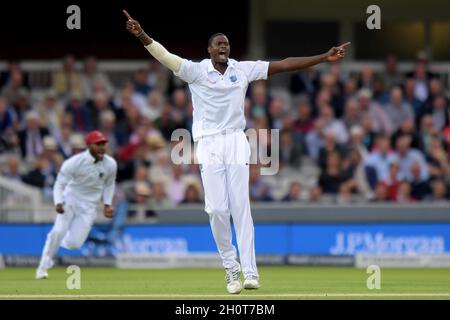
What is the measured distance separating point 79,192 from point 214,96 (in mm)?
5056

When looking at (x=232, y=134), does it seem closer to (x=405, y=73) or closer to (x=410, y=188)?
(x=410, y=188)

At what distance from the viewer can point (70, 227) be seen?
17.2 meters

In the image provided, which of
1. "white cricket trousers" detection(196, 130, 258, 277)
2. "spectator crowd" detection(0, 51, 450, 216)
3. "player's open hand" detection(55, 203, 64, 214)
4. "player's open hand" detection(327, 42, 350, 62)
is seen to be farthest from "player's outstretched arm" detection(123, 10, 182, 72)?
"spectator crowd" detection(0, 51, 450, 216)

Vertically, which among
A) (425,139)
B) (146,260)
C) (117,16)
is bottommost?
(146,260)

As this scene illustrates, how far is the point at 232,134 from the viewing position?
41.3ft

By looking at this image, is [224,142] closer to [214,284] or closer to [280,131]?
[214,284]

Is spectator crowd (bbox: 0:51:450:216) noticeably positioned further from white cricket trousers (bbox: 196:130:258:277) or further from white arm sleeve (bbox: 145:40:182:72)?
white arm sleeve (bbox: 145:40:182:72)

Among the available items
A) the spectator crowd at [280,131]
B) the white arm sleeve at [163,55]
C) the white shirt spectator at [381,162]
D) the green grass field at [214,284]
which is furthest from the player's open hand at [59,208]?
the white shirt spectator at [381,162]

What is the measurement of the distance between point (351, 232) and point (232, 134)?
8.30 m

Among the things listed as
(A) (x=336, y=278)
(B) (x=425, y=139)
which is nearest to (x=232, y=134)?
(A) (x=336, y=278)

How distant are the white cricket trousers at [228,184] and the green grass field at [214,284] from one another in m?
0.49

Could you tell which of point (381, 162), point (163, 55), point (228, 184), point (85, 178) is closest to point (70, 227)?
point (85, 178)

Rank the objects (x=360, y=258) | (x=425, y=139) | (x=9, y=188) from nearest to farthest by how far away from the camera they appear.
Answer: (x=360, y=258)
(x=9, y=188)
(x=425, y=139)

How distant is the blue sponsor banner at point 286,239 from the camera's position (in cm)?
2036
